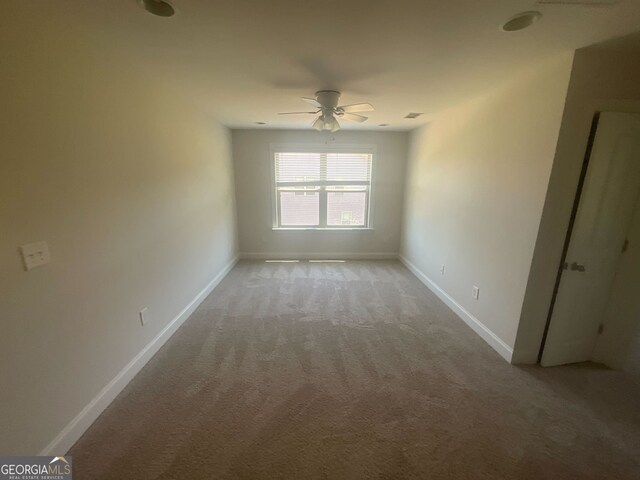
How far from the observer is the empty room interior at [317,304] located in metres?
1.32

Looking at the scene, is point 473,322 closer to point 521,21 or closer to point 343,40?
point 521,21

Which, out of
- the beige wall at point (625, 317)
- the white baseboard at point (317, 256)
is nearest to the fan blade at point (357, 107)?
the beige wall at point (625, 317)

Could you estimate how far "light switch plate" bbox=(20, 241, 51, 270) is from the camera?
1270mm

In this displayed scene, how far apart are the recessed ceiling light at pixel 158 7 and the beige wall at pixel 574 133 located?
2464 mm

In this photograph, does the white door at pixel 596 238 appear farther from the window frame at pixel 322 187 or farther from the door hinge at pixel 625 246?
the window frame at pixel 322 187

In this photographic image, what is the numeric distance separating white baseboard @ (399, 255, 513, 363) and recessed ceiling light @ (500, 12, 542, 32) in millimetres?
2320

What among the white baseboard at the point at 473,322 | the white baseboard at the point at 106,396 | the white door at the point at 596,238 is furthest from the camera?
the white baseboard at the point at 473,322

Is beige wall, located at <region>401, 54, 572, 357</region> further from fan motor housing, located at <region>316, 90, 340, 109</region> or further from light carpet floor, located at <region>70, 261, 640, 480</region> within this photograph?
fan motor housing, located at <region>316, 90, 340, 109</region>

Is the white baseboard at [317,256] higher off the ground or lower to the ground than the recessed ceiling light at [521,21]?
lower

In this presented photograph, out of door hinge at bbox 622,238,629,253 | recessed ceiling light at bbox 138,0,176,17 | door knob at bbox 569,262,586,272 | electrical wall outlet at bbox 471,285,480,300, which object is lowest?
electrical wall outlet at bbox 471,285,480,300

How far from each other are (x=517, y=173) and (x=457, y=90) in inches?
38.5

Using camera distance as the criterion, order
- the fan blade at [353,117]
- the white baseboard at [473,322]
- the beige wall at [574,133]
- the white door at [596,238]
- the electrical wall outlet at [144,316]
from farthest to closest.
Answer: the fan blade at [353,117], the white baseboard at [473,322], the electrical wall outlet at [144,316], the white door at [596,238], the beige wall at [574,133]

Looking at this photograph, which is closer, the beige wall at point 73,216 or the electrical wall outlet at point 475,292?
the beige wall at point 73,216

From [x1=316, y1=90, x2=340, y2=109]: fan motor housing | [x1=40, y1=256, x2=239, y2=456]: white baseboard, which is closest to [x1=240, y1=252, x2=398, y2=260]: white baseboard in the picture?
[x1=40, y1=256, x2=239, y2=456]: white baseboard
